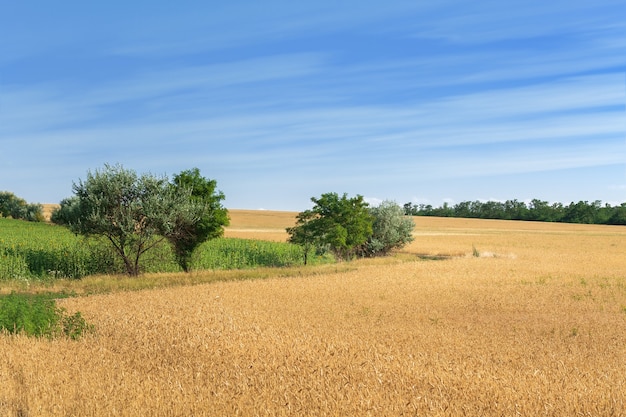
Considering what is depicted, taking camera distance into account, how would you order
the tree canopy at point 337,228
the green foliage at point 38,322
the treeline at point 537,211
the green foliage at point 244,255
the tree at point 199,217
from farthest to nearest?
the treeline at point 537,211, the tree canopy at point 337,228, the green foliage at point 244,255, the tree at point 199,217, the green foliage at point 38,322

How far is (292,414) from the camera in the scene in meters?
8.26

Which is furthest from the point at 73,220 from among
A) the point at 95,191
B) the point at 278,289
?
the point at 278,289

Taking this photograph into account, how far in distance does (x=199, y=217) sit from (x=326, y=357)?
24.3 m

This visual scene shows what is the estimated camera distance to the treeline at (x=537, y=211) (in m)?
150

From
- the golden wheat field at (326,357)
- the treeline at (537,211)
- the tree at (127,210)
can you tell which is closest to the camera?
the golden wheat field at (326,357)

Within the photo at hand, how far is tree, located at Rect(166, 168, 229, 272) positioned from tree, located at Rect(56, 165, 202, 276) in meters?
1.23

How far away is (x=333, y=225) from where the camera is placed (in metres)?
43.4

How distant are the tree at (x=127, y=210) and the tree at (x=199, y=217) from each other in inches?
48.3

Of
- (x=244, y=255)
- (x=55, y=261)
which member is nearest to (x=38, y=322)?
(x=55, y=261)

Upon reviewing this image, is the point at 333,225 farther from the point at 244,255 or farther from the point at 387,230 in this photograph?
the point at 387,230

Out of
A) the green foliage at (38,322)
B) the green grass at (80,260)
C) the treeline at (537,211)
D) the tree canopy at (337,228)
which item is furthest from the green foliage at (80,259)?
the treeline at (537,211)

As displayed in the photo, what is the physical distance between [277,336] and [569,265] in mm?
35526

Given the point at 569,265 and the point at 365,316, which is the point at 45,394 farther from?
the point at 569,265

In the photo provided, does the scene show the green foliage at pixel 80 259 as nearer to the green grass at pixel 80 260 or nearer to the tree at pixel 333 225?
the green grass at pixel 80 260
